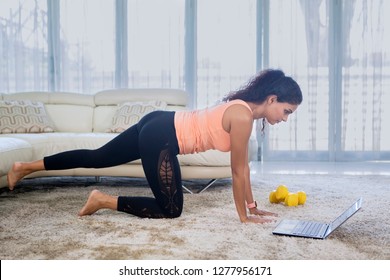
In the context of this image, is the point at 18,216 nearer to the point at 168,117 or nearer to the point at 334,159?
the point at 168,117

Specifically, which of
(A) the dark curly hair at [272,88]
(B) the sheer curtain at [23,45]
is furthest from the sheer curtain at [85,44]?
(A) the dark curly hair at [272,88]

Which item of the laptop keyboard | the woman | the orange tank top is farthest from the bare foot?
the laptop keyboard

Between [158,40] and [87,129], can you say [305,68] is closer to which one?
[158,40]

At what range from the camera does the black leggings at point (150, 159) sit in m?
1.93

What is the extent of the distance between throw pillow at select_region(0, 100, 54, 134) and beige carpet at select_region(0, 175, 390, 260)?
2.50 ft

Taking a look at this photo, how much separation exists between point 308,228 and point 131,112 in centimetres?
213

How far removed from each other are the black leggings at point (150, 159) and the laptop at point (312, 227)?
50 centimetres

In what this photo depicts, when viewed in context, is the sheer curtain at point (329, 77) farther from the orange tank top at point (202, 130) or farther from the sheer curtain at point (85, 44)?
the orange tank top at point (202, 130)

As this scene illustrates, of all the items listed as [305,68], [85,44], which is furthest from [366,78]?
[85,44]

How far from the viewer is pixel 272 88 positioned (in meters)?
1.82

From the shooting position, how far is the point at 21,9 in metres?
5.35
